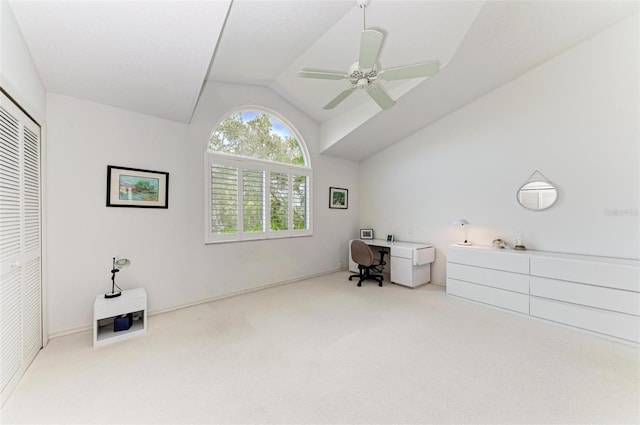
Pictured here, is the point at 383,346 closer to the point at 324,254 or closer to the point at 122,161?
the point at 324,254

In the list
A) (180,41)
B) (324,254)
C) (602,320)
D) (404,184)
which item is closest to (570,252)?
(602,320)

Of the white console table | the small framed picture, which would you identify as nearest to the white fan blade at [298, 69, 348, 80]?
the white console table

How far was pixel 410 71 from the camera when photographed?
2289 millimetres

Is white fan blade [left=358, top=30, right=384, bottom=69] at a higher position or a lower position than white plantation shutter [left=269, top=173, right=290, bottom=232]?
higher

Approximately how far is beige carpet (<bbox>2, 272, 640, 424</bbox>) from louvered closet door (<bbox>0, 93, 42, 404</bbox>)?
0.20 meters

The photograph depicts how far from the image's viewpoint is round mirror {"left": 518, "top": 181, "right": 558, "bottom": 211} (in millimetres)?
3307

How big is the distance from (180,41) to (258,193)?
2.32 m

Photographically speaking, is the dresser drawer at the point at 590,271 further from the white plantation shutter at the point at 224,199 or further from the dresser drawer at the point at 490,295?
the white plantation shutter at the point at 224,199

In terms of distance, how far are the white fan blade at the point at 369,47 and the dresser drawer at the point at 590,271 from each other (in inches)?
116

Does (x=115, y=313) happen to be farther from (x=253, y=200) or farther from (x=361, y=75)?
(x=361, y=75)

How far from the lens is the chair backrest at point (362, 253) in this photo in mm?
4301

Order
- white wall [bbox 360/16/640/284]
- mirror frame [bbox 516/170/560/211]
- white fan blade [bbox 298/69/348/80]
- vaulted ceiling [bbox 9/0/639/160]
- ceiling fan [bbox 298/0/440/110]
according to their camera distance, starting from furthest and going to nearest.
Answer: mirror frame [bbox 516/170/560/211] → white wall [bbox 360/16/640/284] → white fan blade [bbox 298/69/348/80] → ceiling fan [bbox 298/0/440/110] → vaulted ceiling [bbox 9/0/639/160]

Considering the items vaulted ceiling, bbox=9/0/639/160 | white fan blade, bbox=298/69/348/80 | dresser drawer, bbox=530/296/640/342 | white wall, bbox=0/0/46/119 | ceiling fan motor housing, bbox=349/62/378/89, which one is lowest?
dresser drawer, bbox=530/296/640/342

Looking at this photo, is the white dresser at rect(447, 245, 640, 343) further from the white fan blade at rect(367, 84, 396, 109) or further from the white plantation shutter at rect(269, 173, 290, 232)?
the white plantation shutter at rect(269, 173, 290, 232)
